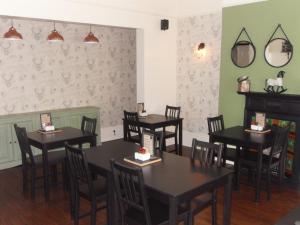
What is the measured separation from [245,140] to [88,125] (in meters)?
2.32

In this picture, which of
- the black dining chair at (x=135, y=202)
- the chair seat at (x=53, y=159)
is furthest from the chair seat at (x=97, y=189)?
the chair seat at (x=53, y=159)

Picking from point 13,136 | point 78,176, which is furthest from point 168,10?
point 78,176

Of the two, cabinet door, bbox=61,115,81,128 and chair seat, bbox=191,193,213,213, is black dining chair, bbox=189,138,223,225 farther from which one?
cabinet door, bbox=61,115,81,128

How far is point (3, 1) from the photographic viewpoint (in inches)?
164

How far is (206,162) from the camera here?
3.03 metres

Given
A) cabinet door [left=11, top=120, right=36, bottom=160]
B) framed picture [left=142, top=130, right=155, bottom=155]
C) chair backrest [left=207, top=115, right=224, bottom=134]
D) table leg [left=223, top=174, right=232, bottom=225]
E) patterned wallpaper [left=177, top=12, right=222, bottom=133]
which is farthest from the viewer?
patterned wallpaper [left=177, top=12, right=222, bottom=133]

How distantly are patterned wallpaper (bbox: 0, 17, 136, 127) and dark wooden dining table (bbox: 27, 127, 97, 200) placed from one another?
5.09 feet

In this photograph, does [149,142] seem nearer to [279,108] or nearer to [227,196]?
[227,196]

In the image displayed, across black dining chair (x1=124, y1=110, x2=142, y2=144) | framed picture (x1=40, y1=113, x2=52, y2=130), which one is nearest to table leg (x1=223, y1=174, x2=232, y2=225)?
black dining chair (x1=124, y1=110, x2=142, y2=144)

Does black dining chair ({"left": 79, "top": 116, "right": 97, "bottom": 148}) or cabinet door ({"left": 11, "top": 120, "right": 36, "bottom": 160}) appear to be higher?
black dining chair ({"left": 79, "top": 116, "right": 97, "bottom": 148})

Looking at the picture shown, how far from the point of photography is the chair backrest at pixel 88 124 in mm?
4539

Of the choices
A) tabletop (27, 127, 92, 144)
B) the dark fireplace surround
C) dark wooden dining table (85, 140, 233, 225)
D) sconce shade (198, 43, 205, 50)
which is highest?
sconce shade (198, 43, 205, 50)

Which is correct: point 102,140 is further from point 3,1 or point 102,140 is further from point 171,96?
point 3,1

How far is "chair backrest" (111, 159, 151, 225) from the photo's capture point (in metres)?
2.37
